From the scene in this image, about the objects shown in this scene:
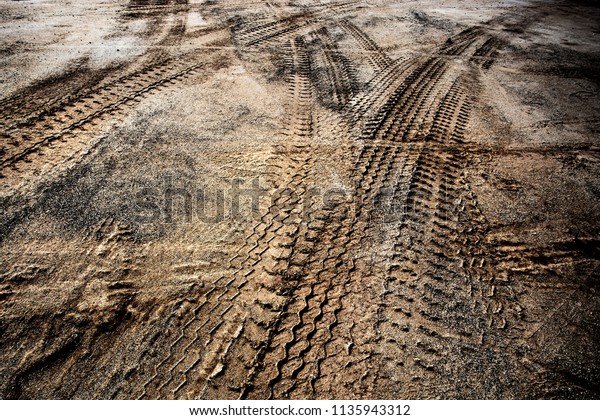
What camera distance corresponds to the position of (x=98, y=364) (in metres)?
2.15

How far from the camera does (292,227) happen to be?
10.1ft

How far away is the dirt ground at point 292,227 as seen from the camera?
218 cm

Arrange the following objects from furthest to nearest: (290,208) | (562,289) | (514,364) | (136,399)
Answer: (290,208), (562,289), (514,364), (136,399)

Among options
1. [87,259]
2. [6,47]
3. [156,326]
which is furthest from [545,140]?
[6,47]

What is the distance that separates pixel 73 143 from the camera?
3.79 meters

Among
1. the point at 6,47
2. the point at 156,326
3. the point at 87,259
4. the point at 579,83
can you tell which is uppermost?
the point at 6,47

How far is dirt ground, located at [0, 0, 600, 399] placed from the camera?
2178mm

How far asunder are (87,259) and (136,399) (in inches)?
48.5

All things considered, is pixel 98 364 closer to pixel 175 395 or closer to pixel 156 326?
pixel 156 326

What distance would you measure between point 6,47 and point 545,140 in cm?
828

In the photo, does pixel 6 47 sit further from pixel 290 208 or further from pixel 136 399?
pixel 136 399

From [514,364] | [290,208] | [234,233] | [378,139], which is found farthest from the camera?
[378,139]

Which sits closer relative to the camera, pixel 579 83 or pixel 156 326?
pixel 156 326

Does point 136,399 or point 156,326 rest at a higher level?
point 156,326
